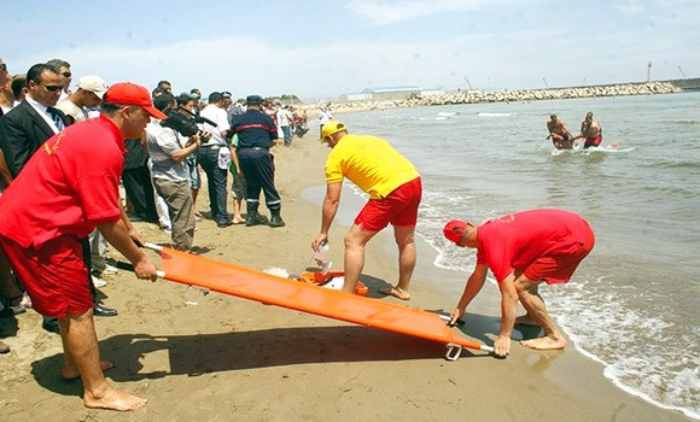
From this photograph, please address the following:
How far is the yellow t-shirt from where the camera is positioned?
4.70 m

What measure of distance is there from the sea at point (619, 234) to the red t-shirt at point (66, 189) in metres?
3.53

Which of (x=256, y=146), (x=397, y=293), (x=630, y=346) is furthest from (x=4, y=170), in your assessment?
(x=630, y=346)

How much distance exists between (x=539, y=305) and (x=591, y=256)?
268 centimetres

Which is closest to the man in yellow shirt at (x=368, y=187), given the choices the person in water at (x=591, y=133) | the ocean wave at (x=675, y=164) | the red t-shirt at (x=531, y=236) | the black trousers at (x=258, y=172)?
the red t-shirt at (x=531, y=236)

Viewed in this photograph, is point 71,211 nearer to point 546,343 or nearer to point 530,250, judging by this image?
point 530,250

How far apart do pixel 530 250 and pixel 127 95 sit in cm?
304

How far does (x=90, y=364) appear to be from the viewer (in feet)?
10.1

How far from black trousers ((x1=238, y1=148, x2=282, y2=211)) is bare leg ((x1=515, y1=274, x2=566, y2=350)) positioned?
178 inches

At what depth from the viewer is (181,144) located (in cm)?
599

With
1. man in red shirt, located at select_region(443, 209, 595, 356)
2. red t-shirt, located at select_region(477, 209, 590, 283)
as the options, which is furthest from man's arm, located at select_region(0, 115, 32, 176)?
red t-shirt, located at select_region(477, 209, 590, 283)

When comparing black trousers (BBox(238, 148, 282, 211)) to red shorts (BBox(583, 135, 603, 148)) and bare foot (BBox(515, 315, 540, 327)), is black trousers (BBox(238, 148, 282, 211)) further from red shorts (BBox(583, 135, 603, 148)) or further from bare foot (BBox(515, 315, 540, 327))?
red shorts (BBox(583, 135, 603, 148))

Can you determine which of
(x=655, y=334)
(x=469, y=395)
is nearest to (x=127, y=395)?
(x=469, y=395)

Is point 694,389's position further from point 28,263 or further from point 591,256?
point 28,263

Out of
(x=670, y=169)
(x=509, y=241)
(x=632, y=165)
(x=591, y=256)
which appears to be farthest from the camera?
(x=632, y=165)
